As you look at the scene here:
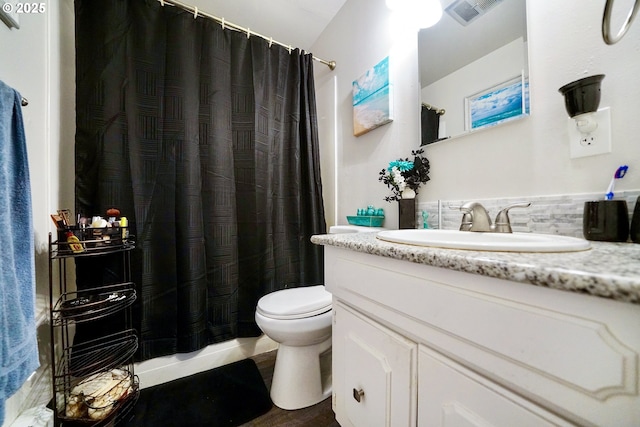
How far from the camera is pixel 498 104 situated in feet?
2.64

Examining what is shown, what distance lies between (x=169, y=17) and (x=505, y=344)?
192cm

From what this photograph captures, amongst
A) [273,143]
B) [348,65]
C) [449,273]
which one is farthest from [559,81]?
[273,143]

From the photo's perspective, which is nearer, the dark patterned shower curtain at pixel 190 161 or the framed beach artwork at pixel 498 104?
the framed beach artwork at pixel 498 104

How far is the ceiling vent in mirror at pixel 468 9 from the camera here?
85cm

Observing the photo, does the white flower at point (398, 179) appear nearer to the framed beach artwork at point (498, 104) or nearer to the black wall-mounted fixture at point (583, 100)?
the framed beach artwork at point (498, 104)

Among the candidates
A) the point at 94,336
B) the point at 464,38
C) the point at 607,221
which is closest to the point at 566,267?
the point at 607,221

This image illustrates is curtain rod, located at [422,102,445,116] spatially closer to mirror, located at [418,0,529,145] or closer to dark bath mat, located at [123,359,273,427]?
mirror, located at [418,0,529,145]

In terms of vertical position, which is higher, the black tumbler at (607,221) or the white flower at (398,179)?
the white flower at (398,179)

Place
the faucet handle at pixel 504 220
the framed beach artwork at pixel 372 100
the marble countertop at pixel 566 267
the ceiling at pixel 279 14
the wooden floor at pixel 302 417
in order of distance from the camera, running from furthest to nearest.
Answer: the ceiling at pixel 279 14 < the framed beach artwork at pixel 372 100 < the wooden floor at pixel 302 417 < the faucet handle at pixel 504 220 < the marble countertop at pixel 566 267

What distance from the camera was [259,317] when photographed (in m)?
1.04

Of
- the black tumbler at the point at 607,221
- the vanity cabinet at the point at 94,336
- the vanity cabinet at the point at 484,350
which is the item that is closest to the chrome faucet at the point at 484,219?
the black tumbler at the point at 607,221

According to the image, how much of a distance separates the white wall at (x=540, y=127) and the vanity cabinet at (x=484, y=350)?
0.54 metres

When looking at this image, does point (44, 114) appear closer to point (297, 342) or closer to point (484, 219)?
point (297, 342)

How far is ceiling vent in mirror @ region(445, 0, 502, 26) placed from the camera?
0.85 meters
